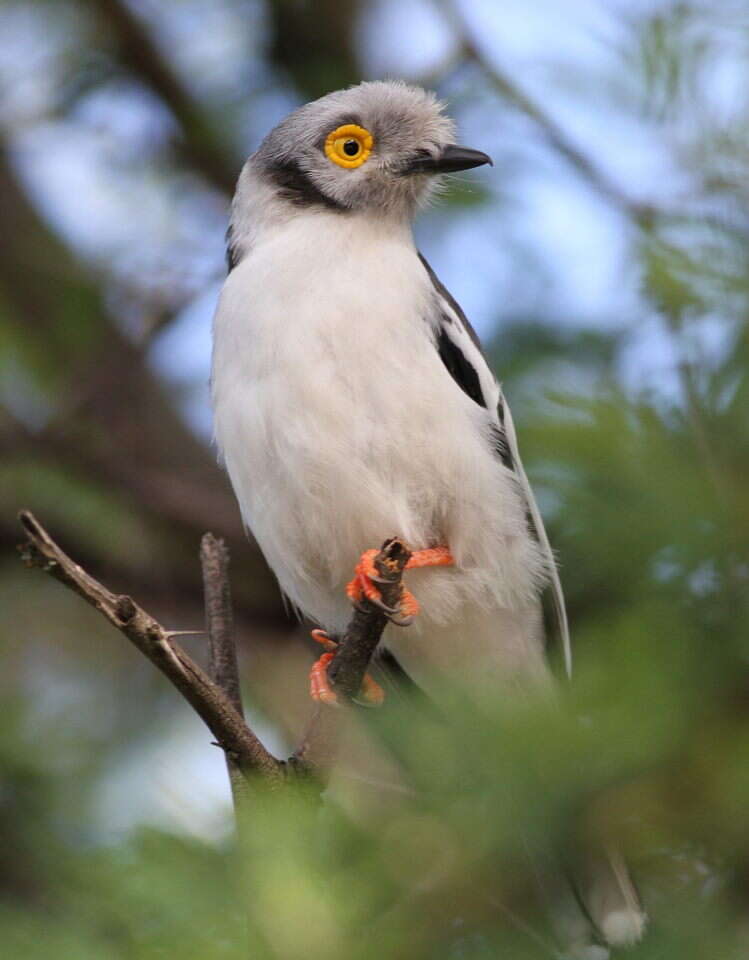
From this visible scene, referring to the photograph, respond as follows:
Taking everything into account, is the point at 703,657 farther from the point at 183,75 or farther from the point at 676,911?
the point at 183,75

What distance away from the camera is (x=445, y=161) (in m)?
4.10

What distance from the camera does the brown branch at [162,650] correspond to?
85.8 inches

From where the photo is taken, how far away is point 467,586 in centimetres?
378

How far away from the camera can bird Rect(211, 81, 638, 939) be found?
347cm

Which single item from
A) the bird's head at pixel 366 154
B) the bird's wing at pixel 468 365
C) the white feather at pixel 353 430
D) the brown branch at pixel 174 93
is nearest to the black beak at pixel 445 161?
the bird's head at pixel 366 154

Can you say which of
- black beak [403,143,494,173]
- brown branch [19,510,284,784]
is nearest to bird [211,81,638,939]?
black beak [403,143,494,173]

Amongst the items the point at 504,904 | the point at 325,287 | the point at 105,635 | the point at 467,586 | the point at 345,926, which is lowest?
the point at 105,635

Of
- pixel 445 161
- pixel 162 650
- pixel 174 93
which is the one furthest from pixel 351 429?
pixel 174 93

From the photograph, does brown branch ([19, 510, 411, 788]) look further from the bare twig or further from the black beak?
the black beak

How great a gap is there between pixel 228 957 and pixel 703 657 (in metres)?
0.53

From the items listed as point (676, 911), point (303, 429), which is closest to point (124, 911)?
point (676, 911)

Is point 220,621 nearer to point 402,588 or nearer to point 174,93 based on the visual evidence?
point 402,588

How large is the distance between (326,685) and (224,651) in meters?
0.30

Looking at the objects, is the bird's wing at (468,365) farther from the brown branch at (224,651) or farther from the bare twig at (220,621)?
the bare twig at (220,621)
